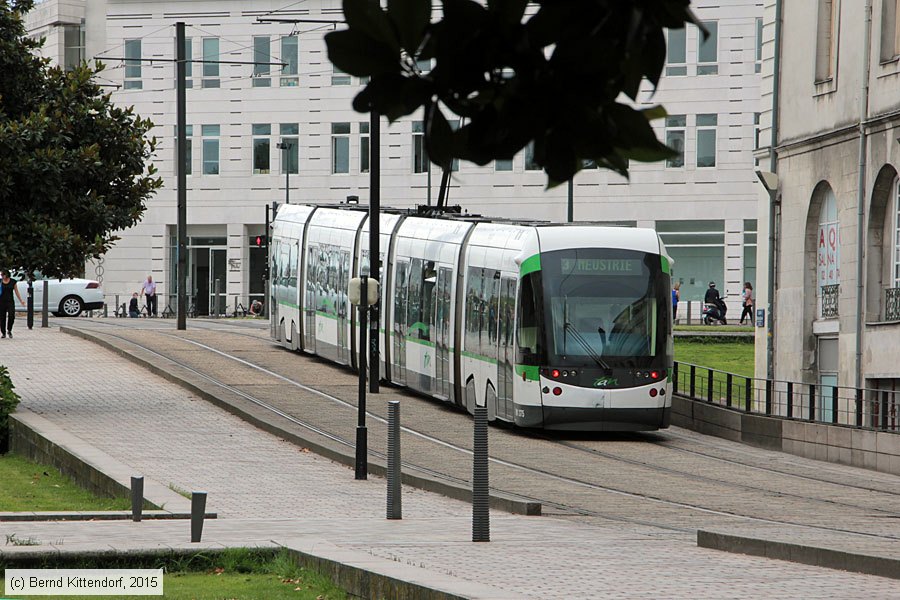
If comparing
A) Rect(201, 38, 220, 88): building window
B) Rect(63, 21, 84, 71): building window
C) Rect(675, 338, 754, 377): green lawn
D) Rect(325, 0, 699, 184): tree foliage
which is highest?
Rect(63, 21, 84, 71): building window

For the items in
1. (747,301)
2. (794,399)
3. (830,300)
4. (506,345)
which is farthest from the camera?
(747,301)

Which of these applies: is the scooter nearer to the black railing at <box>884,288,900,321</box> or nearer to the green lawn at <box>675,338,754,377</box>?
the green lawn at <box>675,338,754,377</box>

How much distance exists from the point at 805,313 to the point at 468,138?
28803 mm

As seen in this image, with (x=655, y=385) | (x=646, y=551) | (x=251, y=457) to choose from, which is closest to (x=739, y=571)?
(x=646, y=551)

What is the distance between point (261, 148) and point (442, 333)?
40.4 meters

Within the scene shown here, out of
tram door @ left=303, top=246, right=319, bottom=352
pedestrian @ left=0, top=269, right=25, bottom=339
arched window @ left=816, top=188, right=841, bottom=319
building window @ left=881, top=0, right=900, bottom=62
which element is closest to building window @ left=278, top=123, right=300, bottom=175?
pedestrian @ left=0, top=269, right=25, bottom=339

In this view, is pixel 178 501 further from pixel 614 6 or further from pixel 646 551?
pixel 614 6

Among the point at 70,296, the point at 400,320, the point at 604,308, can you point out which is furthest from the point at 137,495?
the point at 70,296

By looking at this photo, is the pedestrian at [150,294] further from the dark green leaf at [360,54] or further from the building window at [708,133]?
the dark green leaf at [360,54]

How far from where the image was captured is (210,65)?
65250mm

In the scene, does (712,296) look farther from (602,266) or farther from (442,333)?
(602,266)

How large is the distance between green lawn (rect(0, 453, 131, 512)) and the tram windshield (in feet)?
25.4

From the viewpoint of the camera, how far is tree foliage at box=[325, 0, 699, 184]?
273cm

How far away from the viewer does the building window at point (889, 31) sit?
27.1 metres
